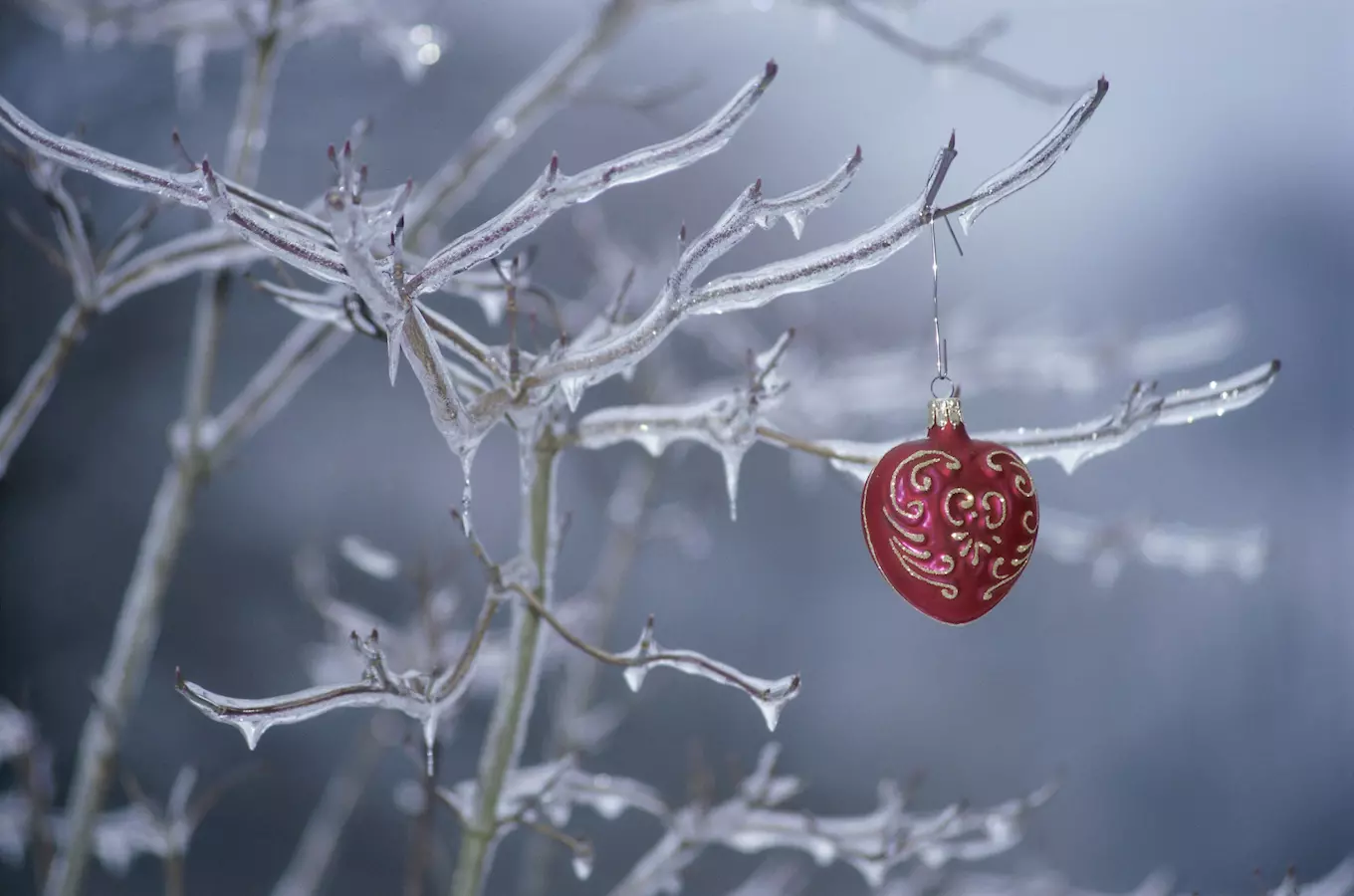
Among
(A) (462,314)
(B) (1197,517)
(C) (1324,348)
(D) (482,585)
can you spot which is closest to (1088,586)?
(B) (1197,517)

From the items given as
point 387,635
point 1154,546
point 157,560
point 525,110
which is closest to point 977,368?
point 1154,546

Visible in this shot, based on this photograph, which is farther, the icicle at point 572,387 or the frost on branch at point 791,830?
the frost on branch at point 791,830

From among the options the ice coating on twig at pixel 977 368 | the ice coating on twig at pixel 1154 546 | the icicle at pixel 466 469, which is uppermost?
the ice coating on twig at pixel 977 368

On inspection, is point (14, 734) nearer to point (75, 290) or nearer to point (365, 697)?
point (75, 290)

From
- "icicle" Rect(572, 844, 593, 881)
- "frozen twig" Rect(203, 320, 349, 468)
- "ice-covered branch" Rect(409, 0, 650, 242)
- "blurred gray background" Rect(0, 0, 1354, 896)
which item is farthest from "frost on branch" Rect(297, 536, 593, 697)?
"blurred gray background" Rect(0, 0, 1354, 896)

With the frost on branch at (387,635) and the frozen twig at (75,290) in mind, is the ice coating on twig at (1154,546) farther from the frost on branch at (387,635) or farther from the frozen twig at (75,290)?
the frozen twig at (75,290)

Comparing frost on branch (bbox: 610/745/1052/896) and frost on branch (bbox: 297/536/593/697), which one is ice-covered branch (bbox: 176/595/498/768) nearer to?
frost on branch (bbox: 610/745/1052/896)

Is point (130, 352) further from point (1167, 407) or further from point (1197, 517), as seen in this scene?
point (1197, 517)

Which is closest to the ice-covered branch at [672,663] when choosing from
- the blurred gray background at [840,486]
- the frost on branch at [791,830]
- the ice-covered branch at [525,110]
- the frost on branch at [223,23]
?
the frost on branch at [791,830]
